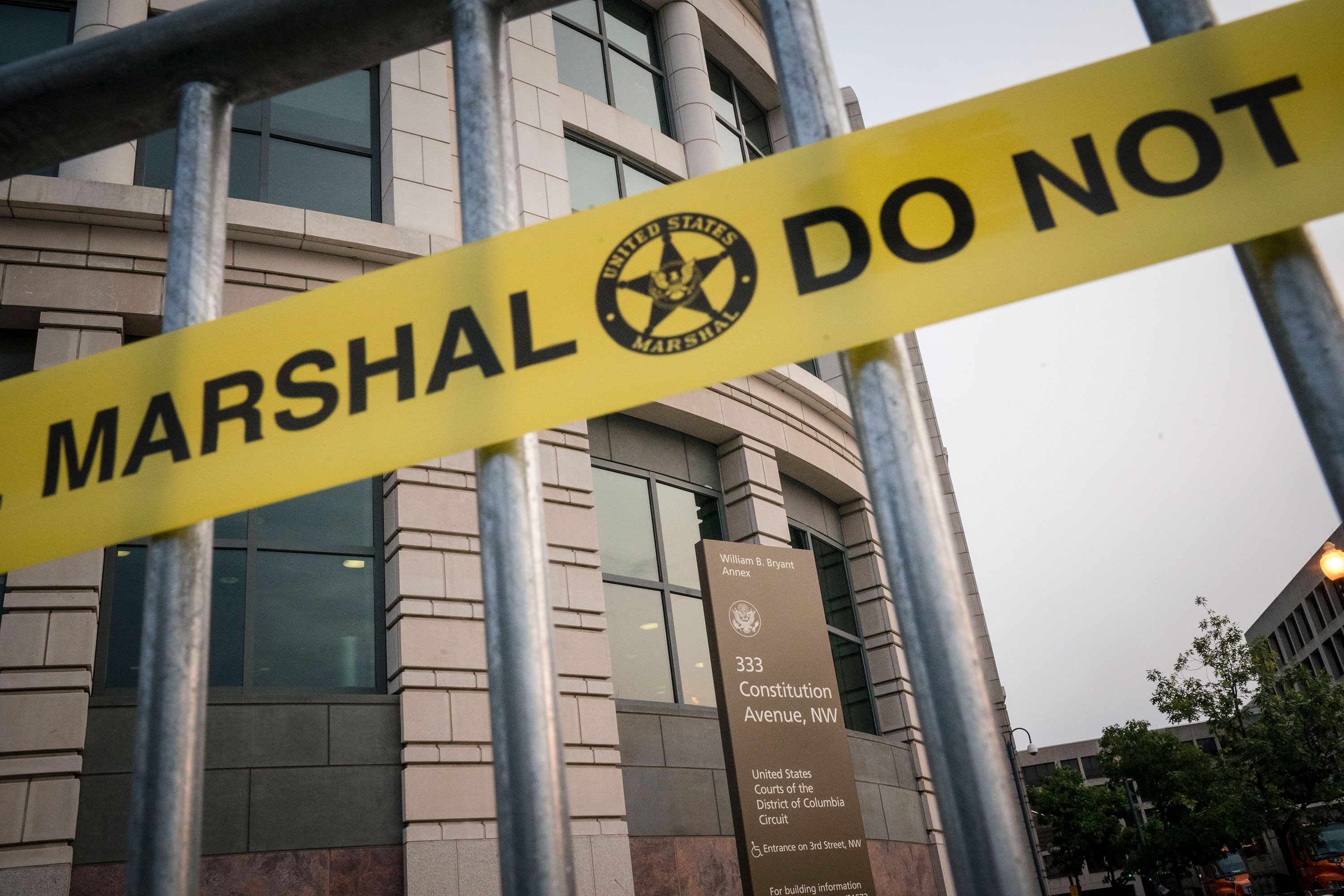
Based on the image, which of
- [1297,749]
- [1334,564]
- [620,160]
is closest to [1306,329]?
[1334,564]

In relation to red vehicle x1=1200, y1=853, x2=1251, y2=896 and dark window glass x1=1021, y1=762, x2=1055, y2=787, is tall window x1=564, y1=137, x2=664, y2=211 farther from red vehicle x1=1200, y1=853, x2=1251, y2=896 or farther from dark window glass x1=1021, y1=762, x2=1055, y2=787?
dark window glass x1=1021, y1=762, x2=1055, y2=787

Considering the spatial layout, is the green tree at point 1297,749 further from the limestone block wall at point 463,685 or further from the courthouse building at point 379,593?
the limestone block wall at point 463,685

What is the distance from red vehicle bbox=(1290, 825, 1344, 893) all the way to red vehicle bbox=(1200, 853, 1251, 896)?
4.75 meters

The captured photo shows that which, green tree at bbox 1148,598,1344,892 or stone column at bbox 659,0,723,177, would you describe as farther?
green tree at bbox 1148,598,1344,892

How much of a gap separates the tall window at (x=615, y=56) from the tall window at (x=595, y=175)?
38.7 inches

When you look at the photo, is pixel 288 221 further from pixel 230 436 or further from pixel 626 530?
pixel 230 436

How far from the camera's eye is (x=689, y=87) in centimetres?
1573

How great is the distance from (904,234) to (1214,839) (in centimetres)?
4751

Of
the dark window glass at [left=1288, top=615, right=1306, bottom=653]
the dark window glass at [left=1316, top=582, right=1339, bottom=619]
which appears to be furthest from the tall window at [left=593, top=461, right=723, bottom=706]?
the dark window glass at [left=1288, top=615, right=1306, bottom=653]

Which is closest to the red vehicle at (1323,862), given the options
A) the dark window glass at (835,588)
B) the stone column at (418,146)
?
the dark window glass at (835,588)

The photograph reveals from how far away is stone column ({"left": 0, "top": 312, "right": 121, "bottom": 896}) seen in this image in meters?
7.91

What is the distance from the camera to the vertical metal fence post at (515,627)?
6.85 ft

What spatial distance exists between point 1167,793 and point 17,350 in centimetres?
4957

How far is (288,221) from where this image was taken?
1058 centimetres
